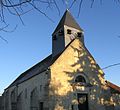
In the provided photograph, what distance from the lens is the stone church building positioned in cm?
2661

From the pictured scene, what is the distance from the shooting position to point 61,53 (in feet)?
92.5

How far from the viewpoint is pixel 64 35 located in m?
30.2

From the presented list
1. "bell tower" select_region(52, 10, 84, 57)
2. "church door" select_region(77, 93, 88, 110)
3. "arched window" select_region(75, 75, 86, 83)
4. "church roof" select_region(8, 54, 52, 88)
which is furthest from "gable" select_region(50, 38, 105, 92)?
"church door" select_region(77, 93, 88, 110)

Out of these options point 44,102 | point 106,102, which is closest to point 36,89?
point 44,102

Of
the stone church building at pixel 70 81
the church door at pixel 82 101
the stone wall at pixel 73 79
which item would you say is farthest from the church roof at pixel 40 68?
the church door at pixel 82 101

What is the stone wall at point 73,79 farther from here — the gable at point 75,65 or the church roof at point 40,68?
the church roof at point 40,68

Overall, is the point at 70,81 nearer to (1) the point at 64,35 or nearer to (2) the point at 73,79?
(2) the point at 73,79

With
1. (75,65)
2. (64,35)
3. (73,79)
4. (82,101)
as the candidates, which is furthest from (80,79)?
(64,35)

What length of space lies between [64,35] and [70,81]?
223 inches

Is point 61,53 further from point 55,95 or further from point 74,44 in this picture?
point 55,95

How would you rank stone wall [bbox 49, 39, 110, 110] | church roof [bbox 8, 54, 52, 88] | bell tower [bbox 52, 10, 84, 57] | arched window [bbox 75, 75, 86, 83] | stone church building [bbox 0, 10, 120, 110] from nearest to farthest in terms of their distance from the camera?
stone wall [bbox 49, 39, 110, 110] < stone church building [bbox 0, 10, 120, 110] < arched window [bbox 75, 75, 86, 83] < church roof [bbox 8, 54, 52, 88] < bell tower [bbox 52, 10, 84, 57]

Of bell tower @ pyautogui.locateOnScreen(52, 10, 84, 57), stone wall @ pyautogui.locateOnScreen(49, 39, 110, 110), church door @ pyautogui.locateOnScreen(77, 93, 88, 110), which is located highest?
bell tower @ pyautogui.locateOnScreen(52, 10, 84, 57)

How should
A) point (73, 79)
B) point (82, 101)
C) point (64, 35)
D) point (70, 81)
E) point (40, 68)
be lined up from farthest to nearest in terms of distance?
point (40, 68), point (64, 35), point (73, 79), point (82, 101), point (70, 81)

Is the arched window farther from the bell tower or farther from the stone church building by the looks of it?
the bell tower
